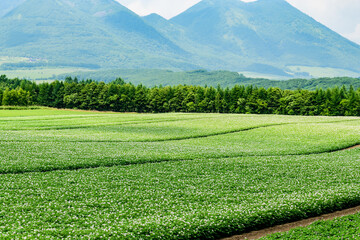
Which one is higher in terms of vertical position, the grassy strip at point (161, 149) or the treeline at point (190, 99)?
the treeline at point (190, 99)

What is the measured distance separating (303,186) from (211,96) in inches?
4866

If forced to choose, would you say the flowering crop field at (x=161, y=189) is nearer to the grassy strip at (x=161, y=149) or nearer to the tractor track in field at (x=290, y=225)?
the grassy strip at (x=161, y=149)

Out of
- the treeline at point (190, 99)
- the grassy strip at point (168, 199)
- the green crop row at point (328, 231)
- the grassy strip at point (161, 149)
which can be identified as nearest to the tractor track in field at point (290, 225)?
the grassy strip at point (168, 199)

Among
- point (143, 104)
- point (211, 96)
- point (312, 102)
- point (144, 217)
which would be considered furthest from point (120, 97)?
point (144, 217)

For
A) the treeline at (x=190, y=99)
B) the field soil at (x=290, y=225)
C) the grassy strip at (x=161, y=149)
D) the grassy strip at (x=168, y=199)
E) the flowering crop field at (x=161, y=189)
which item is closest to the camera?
the grassy strip at (x=168, y=199)

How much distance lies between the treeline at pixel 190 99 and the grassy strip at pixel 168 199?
106m

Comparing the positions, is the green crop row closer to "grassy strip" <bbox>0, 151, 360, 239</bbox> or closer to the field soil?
the field soil

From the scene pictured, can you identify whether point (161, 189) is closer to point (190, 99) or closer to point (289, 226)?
point (289, 226)

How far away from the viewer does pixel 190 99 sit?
152 meters

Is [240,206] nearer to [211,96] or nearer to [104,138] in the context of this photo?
[104,138]

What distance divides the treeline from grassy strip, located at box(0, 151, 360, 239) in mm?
105603

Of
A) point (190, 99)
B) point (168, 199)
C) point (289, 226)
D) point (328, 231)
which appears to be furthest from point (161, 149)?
point (190, 99)

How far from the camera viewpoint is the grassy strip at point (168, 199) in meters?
18.0

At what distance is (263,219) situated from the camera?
20.2 metres
